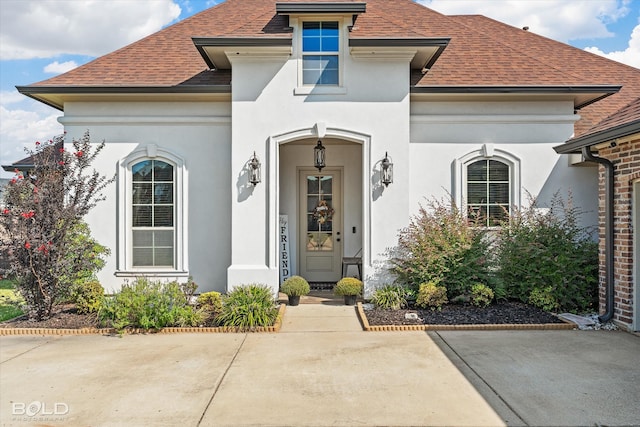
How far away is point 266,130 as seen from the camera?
9.63 m

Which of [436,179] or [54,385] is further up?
[436,179]

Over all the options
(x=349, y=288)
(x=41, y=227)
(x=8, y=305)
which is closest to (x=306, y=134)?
(x=349, y=288)

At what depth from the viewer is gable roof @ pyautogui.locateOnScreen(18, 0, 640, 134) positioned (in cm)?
973

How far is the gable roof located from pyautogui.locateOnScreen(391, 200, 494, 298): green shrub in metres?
2.79

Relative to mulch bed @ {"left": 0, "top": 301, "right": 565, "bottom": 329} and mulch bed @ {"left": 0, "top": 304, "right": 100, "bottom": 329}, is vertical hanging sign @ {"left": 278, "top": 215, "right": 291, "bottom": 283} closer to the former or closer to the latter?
mulch bed @ {"left": 0, "top": 301, "right": 565, "bottom": 329}

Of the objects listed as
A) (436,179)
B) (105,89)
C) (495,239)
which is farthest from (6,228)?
(495,239)

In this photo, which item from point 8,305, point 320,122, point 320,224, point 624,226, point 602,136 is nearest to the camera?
point 602,136

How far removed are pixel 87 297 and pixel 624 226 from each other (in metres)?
8.79

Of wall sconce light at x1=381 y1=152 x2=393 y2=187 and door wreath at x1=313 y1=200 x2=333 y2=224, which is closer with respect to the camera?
wall sconce light at x1=381 y1=152 x2=393 y2=187

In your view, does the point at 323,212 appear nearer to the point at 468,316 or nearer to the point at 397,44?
the point at 397,44

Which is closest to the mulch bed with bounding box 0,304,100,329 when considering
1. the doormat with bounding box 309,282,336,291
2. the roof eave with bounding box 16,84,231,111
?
the roof eave with bounding box 16,84,231,111

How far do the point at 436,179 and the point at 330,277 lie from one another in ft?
11.4

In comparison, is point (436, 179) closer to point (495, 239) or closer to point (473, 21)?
point (495, 239)

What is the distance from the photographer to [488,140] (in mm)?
10289
